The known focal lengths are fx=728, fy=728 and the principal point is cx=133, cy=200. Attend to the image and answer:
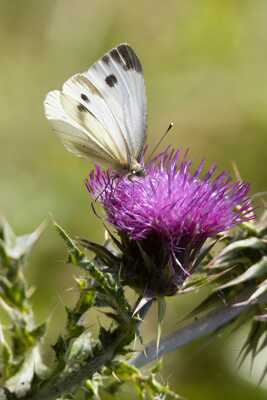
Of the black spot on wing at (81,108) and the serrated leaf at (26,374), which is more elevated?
the black spot on wing at (81,108)

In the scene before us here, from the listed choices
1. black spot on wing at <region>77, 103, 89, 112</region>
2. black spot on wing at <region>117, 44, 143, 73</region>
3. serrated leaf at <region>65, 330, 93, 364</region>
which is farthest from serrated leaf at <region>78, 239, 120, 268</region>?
black spot on wing at <region>117, 44, 143, 73</region>

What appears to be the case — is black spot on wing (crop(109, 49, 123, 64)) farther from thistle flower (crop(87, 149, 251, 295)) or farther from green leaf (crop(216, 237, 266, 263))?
green leaf (crop(216, 237, 266, 263))

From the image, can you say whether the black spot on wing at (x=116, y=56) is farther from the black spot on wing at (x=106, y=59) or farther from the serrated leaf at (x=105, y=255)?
the serrated leaf at (x=105, y=255)

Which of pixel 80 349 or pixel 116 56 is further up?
pixel 116 56

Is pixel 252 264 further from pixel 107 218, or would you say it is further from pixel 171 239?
pixel 107 218

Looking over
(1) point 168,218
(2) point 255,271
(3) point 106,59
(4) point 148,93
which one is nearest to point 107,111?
(3) point 106,59

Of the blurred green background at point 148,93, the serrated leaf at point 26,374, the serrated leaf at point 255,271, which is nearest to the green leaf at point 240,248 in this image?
the serrated leaf at point 255,271

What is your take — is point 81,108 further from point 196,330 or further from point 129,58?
point 196,330
